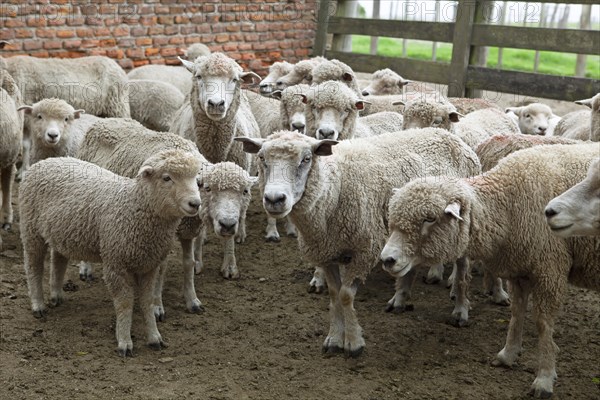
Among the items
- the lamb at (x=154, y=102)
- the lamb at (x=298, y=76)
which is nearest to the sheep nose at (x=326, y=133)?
the lamb at (x=298, y=76)

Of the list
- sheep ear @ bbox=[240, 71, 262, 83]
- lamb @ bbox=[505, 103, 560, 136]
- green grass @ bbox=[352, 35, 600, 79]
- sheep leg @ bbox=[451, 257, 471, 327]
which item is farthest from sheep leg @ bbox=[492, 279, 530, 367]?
green grass @ bbox=[352, 35, 600, 79]

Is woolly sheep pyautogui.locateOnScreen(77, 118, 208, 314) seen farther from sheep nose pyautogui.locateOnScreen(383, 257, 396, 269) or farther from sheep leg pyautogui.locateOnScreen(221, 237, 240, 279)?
sheep nose pyautogui.locateOnScreen(383, 257, 396, 269)

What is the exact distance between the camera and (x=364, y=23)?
433 inches

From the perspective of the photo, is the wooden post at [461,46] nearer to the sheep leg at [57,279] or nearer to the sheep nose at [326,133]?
the sheep nose at [326,133]

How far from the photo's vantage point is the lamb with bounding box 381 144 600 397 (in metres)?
4.10

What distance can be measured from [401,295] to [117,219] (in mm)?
2108

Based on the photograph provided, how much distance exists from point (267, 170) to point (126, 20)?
6.47 metres

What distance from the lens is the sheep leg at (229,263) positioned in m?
6.12

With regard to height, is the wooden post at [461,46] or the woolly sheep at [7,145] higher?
the wooden post at [461,46]

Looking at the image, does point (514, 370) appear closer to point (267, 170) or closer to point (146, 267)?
point (267, 170)

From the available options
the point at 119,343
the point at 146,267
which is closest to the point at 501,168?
the point at 146,267

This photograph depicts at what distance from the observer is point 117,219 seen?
4.71 m

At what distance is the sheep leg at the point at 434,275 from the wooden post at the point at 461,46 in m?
4.24

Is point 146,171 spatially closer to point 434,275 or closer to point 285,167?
point 285,167
